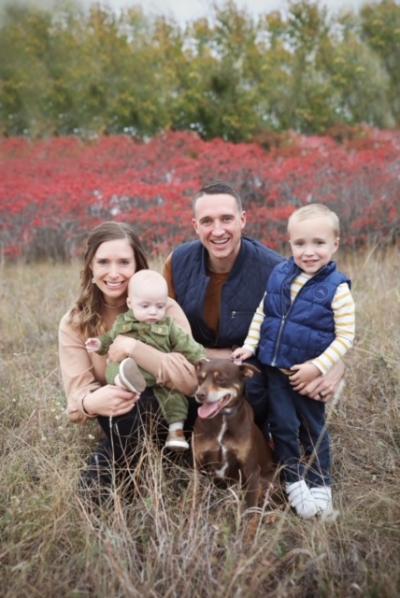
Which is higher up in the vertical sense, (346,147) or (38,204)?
(346,147)

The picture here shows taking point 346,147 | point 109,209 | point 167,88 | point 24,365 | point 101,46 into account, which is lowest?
point 24,365

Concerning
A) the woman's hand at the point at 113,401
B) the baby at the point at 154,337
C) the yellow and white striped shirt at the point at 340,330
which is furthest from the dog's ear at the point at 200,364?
the yellow and white striped shirt at the point at 340,330

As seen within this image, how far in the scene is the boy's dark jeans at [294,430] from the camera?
3.47 meters

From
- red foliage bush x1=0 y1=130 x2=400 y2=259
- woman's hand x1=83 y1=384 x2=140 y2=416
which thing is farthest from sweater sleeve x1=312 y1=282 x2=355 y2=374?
red foliage bush x1=0 y1=130 x2=400 y2=259

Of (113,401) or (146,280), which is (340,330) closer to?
(146,280)

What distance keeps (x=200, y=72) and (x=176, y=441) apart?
1210 centimetres

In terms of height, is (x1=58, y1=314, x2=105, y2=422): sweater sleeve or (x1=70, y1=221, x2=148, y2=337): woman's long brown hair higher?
(x1=70, y1=221, x2=148, y2=337): woman's long brown hair

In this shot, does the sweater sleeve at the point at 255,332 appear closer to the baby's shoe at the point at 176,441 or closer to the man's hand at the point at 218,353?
the man's hand at the point at 218,353

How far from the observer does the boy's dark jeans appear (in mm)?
3471

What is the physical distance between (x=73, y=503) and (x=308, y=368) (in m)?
1.43

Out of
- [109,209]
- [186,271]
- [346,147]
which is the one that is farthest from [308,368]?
[346,147]

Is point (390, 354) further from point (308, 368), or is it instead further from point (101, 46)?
point (101, 46)

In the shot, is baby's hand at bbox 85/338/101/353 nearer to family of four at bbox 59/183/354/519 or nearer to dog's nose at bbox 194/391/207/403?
family of four at bbox 59/183/354/519

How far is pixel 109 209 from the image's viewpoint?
1069 cm
